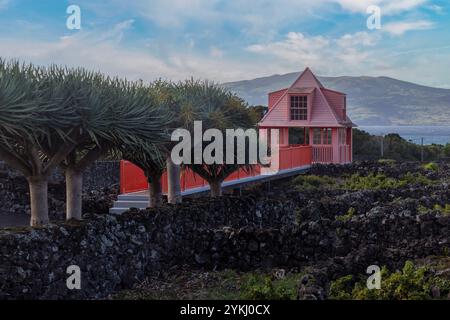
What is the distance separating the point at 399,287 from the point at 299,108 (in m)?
27.6

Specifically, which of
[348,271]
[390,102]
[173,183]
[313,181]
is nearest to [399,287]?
[348,271]

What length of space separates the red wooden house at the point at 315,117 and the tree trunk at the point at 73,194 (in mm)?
21229

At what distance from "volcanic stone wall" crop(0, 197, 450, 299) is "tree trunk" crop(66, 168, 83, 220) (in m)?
1.85

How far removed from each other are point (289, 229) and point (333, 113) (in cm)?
2359

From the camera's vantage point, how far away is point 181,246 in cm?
1291

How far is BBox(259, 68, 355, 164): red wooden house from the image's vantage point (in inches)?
1367

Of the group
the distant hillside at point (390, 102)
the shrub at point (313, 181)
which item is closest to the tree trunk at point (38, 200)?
the shrub at point (313, 181)

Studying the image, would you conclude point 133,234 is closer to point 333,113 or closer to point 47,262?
point 47,262

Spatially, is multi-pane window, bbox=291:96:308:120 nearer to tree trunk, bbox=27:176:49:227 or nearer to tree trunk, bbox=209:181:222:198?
tree trunk, bbox=209:181:222:198

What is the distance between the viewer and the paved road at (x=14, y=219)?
1848cm

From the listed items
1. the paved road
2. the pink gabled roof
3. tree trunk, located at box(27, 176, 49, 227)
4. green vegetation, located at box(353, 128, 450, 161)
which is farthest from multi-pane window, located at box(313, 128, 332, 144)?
tree trunk, located at box(27, 176, 49, 227)

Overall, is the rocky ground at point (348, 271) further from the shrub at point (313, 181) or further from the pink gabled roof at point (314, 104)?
the pink gabled roof at point (314, 104)

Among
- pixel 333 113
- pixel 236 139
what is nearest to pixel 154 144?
pixel 236 139

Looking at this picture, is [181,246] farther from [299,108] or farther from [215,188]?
[299,108]
